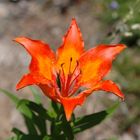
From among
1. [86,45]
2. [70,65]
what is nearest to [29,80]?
[70,65]

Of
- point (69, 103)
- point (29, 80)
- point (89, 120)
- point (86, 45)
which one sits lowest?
point (86, 45)

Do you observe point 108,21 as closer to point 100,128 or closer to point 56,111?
point 100,128

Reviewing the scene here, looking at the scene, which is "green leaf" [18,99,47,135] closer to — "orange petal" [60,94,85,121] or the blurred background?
"orange petal" [60,94,85,121]

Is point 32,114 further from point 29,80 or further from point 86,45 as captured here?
point 86,45

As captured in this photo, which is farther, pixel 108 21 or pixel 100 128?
pixel 108 21

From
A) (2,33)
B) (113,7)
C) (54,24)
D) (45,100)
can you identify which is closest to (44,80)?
(113,7)

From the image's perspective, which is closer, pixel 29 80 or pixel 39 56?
pixel 29 80

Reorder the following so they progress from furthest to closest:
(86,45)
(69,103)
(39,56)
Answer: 1. (86,45)
2. (39,56)
3. (69,103)

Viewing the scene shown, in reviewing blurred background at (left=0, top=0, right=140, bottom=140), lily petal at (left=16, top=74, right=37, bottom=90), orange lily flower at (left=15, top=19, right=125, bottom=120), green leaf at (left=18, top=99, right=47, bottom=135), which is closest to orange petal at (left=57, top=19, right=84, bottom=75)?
orange lily flower at (left=15, top=19, right=125, bottom=120)

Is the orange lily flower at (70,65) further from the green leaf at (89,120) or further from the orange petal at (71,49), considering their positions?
the green leaf at (89,120)
